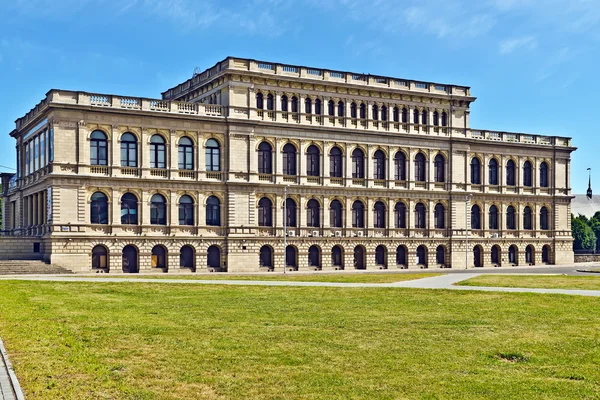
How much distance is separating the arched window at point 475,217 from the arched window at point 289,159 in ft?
83.0

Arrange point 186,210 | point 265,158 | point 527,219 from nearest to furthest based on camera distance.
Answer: point 186,210
point 265,158
point 527,219

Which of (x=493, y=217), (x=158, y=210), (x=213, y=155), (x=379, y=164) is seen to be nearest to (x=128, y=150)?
(x=158, y=210)

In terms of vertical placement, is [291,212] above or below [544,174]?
below

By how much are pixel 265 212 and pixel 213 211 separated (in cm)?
565

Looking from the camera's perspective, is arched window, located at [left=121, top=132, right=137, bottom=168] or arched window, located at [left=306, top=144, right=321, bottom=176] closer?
arched window, located at [left=121, top=132, right=137, bottom=168]

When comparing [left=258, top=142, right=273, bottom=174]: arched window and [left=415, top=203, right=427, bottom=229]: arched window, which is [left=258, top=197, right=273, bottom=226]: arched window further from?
[left=415, top=203, right=427, bottom=229]: arched window

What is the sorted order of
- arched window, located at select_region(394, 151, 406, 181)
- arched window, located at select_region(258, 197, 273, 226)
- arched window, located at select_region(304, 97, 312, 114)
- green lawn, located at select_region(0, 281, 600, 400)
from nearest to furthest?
green lawn, located at select_region(0, 281, 600, 400) → arched window, located at select_region(258, 197, 273, 226) → arched window, located at select_region(304, 97, 312, 114) → arched window, located at select_region(394, 151, 406, 181)

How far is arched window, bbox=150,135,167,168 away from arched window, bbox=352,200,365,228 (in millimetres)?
21844

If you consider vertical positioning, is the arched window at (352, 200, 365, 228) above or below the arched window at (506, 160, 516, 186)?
below

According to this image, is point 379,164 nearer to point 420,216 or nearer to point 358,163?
point 358,163

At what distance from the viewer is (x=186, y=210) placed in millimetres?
70312

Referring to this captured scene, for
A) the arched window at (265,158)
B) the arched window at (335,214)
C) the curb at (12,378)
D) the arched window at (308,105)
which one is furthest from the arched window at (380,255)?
the curb at (12,378)

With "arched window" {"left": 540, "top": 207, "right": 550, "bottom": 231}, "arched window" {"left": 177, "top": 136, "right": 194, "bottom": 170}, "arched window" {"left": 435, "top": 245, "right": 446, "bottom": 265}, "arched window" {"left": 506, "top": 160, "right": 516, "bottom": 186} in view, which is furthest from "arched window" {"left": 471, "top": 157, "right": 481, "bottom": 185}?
"arched window" {"left": 177, "top": 136, "right": 194, "bottom": 170}

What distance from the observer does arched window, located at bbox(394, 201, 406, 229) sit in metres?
82.1
